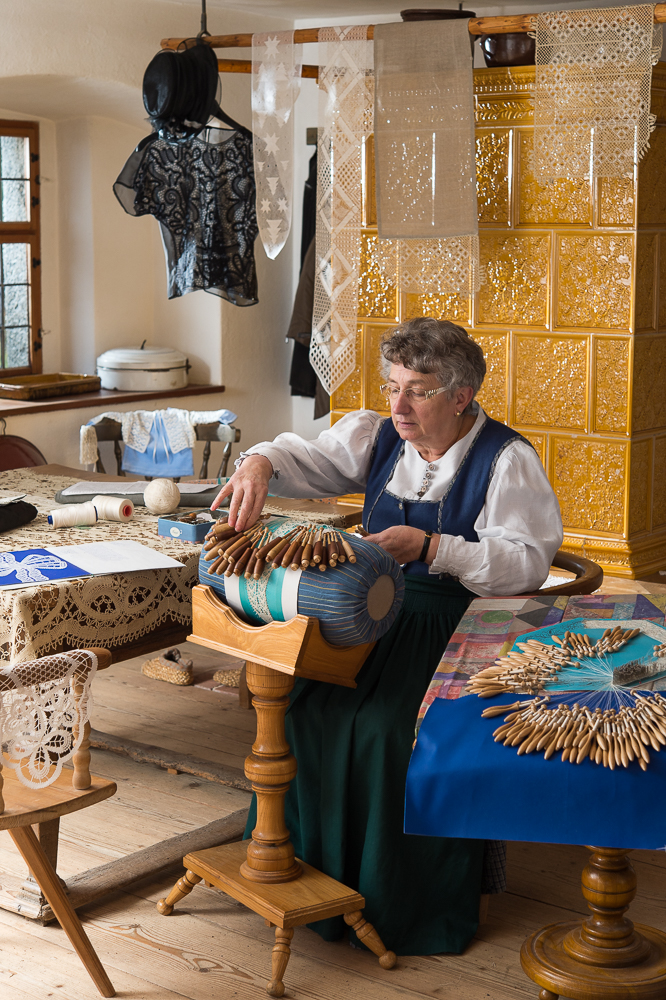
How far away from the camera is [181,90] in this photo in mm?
4508

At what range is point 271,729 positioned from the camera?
2299 mm

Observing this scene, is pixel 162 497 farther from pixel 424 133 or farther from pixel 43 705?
pixel 424 133

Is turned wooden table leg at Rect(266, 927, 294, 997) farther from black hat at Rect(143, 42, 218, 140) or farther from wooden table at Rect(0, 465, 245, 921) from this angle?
black hat at Rect(143, 42, 218, 140)

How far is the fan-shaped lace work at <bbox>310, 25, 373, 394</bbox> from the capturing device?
4590mm

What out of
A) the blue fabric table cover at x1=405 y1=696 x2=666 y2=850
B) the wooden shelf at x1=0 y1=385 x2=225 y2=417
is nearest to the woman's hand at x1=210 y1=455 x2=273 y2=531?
the blue fabric table cover at x1=405 y1=696 x2=666 y2=850

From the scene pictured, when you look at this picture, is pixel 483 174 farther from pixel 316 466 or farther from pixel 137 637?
pixel 137 637

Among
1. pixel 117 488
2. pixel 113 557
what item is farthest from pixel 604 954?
pixel 117 488

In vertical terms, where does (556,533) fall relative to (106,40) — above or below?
below

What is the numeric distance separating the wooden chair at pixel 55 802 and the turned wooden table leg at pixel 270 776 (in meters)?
0.30

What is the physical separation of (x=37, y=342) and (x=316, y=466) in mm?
3739

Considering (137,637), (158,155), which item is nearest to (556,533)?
(137,637)

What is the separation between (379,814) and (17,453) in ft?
9.04

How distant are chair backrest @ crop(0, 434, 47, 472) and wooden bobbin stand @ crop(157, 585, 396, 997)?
2456 mm

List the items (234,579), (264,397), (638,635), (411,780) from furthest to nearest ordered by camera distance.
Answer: (264,397) → (234,579) → (638,635) → (411,780)
